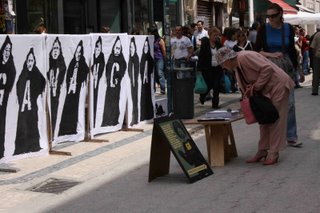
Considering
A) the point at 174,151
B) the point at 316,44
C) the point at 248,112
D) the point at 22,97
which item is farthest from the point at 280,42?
the point at 316,44

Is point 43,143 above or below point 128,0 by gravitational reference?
below

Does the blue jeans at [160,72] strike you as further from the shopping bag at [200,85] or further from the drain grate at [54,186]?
the drain grate at [54,186]

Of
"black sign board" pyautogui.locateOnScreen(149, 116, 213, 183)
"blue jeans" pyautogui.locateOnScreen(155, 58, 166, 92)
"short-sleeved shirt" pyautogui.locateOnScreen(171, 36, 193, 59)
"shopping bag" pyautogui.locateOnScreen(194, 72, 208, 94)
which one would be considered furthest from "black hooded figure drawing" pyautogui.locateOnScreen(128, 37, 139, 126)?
"blue jeans" pyautogui.locateOnScreen(155, 58, 166, 92)

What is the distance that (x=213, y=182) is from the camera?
6.96 meters

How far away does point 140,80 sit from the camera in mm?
11281

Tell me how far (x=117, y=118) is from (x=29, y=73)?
2.61 metres

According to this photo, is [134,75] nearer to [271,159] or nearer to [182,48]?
[271,159]

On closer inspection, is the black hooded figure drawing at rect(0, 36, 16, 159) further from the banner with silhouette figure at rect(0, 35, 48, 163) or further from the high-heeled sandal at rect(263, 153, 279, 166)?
the high-heeled sandal at rect(263, 153, 279, 166)

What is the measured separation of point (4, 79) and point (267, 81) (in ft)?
10.9

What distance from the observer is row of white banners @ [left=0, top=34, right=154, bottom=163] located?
8.05 meters

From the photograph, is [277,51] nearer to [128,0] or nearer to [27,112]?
[27,112]

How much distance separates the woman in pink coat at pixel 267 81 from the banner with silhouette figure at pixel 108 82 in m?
3.03

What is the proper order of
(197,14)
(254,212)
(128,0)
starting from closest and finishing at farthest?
(254,212), (128,0), (197,14)

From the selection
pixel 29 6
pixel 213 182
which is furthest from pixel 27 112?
pixel 29 6
